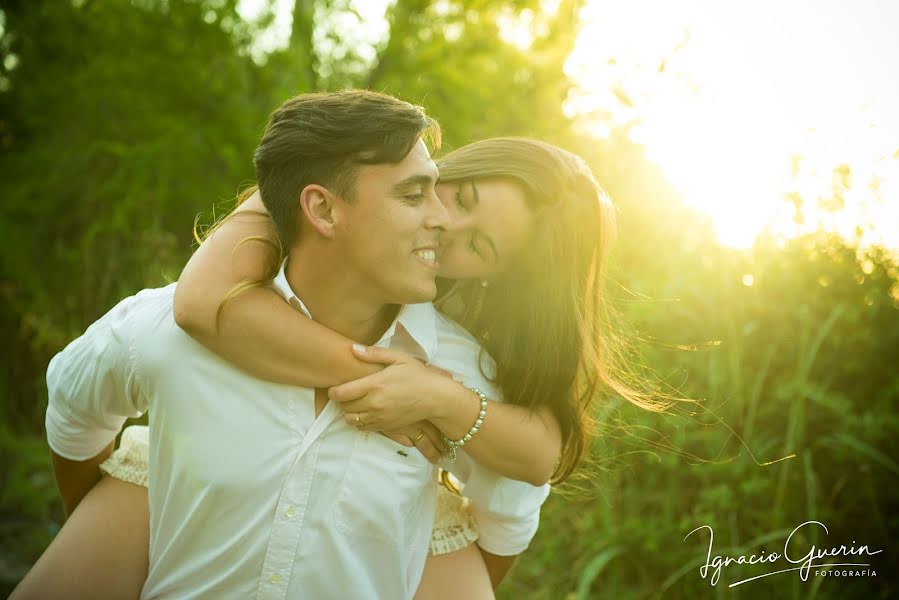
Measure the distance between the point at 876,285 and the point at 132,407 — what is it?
3494 millimetres

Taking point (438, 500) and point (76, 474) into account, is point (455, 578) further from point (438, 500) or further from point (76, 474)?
point (76, 474)

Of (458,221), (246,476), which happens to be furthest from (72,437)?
(458,221)

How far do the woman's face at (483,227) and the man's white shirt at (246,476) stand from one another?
0.64 metres

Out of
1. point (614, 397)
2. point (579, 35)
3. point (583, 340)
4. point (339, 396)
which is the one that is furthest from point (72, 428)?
point (579, 35)

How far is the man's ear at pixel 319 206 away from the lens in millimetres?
2545

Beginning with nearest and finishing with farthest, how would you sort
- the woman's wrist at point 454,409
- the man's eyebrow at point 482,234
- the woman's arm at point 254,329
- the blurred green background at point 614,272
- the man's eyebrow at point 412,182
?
the woman's arm at point 254,329 < the woman's wrist at point 454,409 < the man's eyebrow at point 412,182 < the man's eyebrow at point 482,234 < the blurred green background at point 614,272

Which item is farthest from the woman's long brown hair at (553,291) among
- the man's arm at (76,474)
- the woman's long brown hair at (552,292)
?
the man's arm at (76,474)

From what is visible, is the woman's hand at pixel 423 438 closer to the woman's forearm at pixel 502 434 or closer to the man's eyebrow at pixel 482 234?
the woman's forearm at pixel 502 434

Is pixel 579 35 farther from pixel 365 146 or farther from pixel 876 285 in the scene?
pixel 365 146

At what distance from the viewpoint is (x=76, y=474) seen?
2918mm

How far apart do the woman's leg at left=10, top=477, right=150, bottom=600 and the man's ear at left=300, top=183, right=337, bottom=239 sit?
3.92 ft

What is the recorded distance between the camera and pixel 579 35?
6.01m
